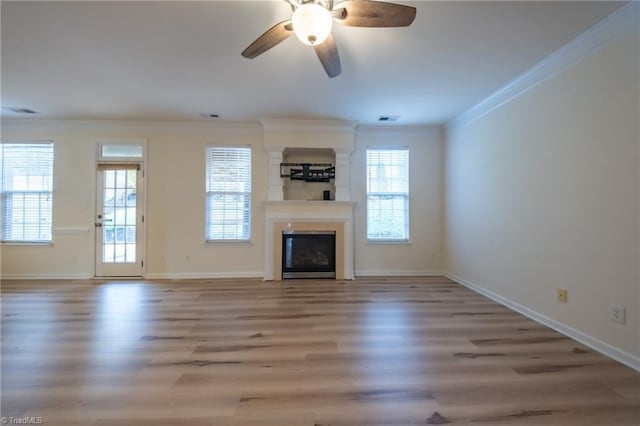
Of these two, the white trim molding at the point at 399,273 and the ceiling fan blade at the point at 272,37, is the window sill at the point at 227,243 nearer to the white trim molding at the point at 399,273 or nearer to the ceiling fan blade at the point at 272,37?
the white trim molding at the point at 399,273

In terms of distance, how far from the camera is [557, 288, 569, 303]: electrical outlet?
271cm

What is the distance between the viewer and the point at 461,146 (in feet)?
15.0

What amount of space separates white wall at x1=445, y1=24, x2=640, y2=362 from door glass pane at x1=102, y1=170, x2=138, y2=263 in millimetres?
5264

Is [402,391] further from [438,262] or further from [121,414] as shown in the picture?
[438,262]

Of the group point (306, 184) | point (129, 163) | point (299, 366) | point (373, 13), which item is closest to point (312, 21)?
point (373, 13)

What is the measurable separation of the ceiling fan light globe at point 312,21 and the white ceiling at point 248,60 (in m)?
0.43

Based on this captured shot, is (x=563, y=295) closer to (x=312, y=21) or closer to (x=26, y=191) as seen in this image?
(x=312, y=21)

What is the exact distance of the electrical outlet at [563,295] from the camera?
2705 mm

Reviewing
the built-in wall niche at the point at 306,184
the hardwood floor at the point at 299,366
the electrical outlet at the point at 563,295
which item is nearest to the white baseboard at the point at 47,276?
the hardwood floor at the point at 299,366

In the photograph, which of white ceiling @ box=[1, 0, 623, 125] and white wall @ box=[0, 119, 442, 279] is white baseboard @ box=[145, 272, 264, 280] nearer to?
white wall @ box=[0, 119, 442, 279]

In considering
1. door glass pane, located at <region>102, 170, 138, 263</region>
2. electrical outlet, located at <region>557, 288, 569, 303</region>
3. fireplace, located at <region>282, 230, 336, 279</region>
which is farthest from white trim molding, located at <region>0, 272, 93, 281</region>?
electrical outlet, located at <region>557, 288, 569, 303</region>

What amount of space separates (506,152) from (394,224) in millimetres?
2105

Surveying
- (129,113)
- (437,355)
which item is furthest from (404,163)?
(129,113)

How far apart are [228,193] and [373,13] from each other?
3.76 meters
